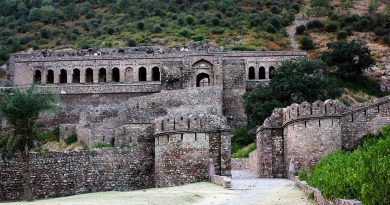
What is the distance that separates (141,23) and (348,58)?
44.8 m

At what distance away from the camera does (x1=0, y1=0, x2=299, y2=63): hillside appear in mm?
95875

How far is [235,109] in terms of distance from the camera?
5800cm

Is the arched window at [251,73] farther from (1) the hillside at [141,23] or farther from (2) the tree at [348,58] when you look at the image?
(1) the hillside at [141,23]

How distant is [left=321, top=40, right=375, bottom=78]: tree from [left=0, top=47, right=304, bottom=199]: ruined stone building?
492 cm

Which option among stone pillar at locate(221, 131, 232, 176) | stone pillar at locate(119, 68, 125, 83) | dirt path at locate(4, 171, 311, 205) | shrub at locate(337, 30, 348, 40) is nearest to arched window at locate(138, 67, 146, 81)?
stone pillar at locate(119, 68, 125, 83)

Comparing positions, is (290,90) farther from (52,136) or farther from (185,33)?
(185,33)

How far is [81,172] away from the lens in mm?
27656

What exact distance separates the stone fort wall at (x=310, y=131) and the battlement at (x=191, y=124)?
119 inches

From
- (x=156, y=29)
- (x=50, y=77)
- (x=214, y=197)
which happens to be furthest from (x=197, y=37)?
(x=214, y=197)

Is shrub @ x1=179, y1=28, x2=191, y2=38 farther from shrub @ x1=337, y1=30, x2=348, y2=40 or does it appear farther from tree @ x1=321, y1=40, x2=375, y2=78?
tree @ x1=321, y1=40, x2=375, y2=78

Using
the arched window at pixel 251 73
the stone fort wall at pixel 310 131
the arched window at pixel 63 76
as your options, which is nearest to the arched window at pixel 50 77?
the arched window at pixel 63 76

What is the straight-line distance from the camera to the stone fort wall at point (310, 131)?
2705 cm

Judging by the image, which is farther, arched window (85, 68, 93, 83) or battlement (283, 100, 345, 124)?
arched window (85, 68, 93, 83)

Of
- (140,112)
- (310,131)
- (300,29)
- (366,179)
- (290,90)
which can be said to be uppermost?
(300,29)
